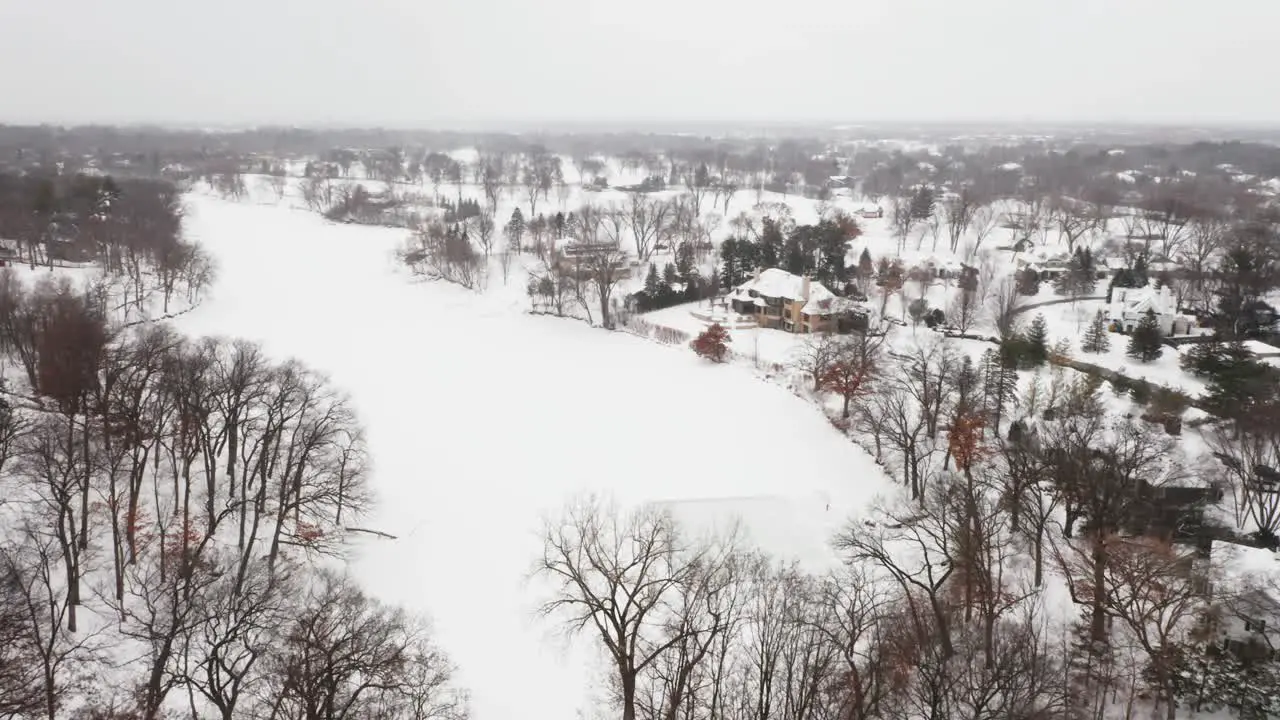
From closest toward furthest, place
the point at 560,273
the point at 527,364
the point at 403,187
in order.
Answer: the point at 527,364
the point at 560,273
the point at 403,187

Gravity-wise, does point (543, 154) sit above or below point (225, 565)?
above

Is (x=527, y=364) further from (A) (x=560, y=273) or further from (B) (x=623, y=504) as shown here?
(B) (x=623, y=504)

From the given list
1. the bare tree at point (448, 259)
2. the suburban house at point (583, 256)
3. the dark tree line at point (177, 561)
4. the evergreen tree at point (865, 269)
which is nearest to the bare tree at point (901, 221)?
the evergreen tree at point (865, 269)

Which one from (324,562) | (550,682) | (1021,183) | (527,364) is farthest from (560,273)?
(1021,183)

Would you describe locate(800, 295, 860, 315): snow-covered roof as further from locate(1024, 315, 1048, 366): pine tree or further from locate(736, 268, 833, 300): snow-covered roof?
locate(1024, 315, 1048, 366): pine tree

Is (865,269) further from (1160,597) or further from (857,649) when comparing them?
(857,649)

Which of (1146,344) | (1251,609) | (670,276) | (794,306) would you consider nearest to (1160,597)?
(1251,609)
